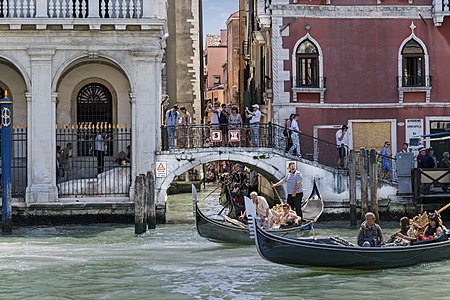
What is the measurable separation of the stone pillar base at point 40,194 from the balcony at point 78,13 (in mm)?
3413

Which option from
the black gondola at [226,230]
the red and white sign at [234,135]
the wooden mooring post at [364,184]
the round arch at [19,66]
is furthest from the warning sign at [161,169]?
the wooden mooring post at [364,184]

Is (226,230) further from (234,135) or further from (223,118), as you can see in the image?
(223,118)

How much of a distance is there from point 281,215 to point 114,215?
4842 mm

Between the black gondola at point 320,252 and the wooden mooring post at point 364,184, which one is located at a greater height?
the wooden mooring post at point 364,184

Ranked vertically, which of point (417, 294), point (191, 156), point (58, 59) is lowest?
point (417, 294)

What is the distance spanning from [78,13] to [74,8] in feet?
0.94

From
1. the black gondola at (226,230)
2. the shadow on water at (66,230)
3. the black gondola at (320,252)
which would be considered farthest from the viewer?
the shadow on water at (66,230)

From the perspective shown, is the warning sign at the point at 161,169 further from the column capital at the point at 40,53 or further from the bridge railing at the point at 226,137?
the column capital at the point at 40,53

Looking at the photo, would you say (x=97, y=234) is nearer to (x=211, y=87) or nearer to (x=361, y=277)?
(x=361, y=277)

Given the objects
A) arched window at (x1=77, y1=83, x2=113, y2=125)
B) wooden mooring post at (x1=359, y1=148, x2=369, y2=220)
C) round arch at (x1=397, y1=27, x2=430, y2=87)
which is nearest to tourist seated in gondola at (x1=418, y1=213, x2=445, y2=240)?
wooden mooring post at (x1=359, y1=148, x2=369, y2=220)

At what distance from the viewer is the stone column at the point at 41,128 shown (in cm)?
2066

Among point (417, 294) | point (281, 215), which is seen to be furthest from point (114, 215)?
point (417, 294)

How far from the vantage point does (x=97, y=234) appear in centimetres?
1895

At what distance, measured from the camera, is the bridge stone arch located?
2111cm
